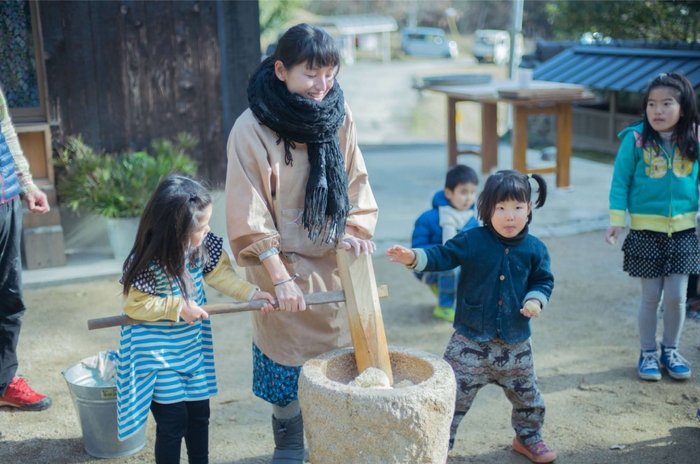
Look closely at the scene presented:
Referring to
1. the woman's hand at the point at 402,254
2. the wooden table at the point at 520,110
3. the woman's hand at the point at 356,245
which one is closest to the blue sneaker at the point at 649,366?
the woman's hand at the point at 402,254

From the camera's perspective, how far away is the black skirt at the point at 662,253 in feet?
12.0

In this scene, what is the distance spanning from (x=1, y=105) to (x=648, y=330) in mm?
3207

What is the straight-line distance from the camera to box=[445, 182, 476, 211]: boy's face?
14.4ft

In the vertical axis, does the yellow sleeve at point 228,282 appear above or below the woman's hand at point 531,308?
above

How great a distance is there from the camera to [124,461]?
309 cm

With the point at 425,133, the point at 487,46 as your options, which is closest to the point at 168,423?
the point at 425,133

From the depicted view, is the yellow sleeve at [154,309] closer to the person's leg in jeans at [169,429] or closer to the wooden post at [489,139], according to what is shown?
the person's leg in jeans at [169,429]

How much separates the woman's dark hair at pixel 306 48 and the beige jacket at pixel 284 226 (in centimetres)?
25

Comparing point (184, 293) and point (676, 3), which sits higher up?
point (676, 3)

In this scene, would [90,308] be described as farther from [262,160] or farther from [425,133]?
[425,133]

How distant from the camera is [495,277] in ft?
9.48

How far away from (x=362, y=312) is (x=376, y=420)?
433 mm

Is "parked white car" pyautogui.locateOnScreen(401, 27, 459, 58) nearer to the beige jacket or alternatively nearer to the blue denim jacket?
the blue denim jacket

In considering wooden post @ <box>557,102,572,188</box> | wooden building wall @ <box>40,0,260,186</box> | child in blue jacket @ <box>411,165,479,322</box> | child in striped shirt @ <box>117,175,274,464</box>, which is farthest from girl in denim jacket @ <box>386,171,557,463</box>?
wooden post @ <box>557,102,572,188</box>
